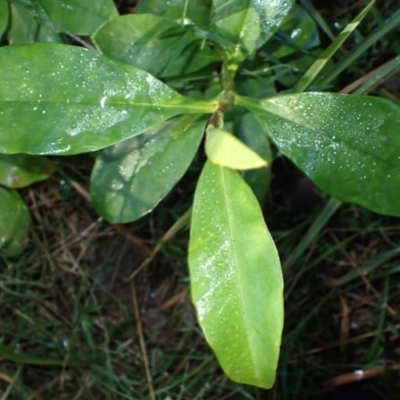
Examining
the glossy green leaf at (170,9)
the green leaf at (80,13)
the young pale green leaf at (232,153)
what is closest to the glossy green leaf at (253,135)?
the glossy green leaf at (170,9)

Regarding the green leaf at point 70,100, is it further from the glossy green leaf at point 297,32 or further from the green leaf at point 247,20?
the glossy green leaf at point 297,32

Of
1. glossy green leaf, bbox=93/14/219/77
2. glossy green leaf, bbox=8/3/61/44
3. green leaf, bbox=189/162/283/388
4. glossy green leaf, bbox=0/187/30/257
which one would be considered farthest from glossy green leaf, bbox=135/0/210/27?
glossy green leaf, bbox=0/187/30/257

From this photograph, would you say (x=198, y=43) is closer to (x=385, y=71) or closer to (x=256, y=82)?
(x=256, y=82)

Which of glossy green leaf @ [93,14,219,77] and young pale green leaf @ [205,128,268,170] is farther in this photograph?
glossy green leaf @ [93,14,219,77]

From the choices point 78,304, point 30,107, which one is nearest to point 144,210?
point 30,107

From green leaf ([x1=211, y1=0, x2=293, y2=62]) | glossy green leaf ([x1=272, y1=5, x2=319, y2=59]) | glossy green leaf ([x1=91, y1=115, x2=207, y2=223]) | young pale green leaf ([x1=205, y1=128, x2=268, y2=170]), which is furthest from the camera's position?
glossy green leaf ([x1=272, y1=5, x2=319, y2=59])

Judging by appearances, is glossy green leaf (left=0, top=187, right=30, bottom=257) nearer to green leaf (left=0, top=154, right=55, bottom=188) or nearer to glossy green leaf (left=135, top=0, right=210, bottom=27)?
green leaf (left=0, top=154, right=55, bottom=188)
